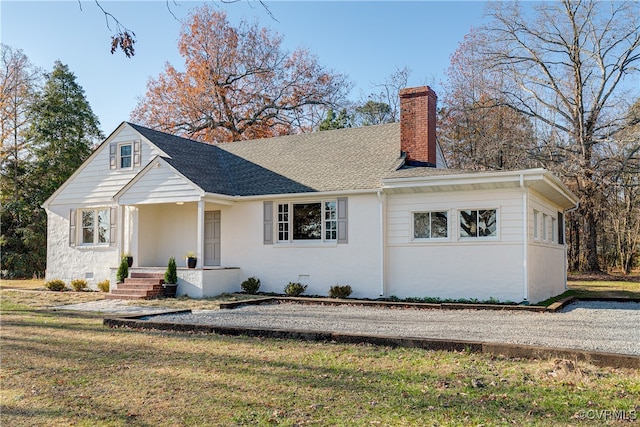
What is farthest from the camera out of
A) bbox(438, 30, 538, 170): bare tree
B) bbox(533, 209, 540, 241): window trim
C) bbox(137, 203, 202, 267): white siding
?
bbox(438, 30, 538, 170): bare tree

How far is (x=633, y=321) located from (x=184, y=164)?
12806mm

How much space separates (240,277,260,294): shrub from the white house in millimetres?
253

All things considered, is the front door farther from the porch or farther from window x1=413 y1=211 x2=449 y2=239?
window x1=413 y1=211 x2=449 y2=239

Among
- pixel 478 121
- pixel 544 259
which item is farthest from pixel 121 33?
pixel 478 121

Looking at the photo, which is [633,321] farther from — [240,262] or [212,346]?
[240,262]

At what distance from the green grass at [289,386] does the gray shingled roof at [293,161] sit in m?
8.47

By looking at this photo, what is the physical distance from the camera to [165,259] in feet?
59.3

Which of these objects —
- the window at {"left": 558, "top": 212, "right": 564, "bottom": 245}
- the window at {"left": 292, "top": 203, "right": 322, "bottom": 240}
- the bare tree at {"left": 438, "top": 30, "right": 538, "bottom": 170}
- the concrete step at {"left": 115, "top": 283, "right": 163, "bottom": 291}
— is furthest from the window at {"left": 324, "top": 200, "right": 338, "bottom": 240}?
the bare tree at {"left": 438, "top": 30, "right": 538, "bottom": 170}

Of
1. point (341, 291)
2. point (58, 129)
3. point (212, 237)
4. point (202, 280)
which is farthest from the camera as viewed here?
point (58, 129)

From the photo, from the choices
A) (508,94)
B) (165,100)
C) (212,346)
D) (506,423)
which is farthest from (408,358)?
(165,100)

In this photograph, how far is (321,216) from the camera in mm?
15672

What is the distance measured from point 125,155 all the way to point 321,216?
741 cm

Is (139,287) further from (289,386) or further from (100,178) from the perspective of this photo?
(289,386)

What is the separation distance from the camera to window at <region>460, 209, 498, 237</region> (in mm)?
13375
